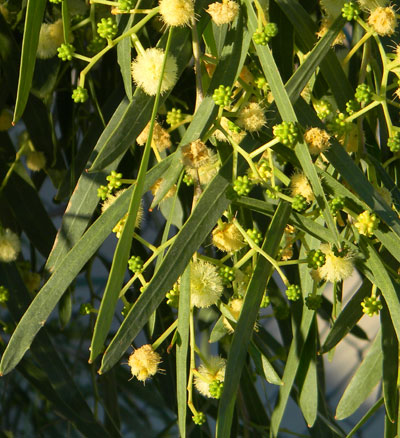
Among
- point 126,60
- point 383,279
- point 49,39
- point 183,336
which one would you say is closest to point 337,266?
point 383,279

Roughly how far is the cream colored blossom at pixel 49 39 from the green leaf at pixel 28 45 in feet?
0.50

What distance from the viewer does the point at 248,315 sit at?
61 cm

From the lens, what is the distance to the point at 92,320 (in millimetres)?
1005

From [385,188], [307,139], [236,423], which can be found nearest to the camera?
[307,139]

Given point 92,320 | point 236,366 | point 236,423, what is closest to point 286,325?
point 236,423

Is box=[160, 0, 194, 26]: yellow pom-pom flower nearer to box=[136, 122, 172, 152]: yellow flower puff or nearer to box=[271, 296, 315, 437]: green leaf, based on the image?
box=[136, 122, 172, 152]: yellow flower puff

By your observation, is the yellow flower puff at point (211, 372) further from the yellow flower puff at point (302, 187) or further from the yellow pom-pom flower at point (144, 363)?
the yellow flower puff at point (302, 187)

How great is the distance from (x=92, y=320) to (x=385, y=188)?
1.56ft

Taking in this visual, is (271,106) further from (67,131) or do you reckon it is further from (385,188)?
(67,131)

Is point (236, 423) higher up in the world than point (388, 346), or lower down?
lower down

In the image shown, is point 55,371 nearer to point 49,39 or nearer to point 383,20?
point 49,39

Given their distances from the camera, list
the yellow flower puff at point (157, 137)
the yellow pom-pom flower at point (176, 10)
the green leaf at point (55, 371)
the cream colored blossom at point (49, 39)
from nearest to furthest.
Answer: the yellow pom-pom flower at point (176, 10), the yellow flower puff at point (157, 137), the cream colored blossom at point (49, 39), the green leaf at point (55, 371)

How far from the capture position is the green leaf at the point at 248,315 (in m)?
0.60

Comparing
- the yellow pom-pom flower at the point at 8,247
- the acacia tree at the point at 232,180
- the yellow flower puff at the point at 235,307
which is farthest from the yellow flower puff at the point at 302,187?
the yellow pom-pom flower at the point at 8,247
